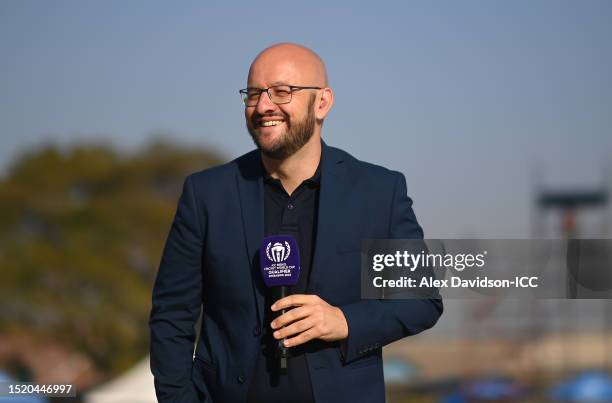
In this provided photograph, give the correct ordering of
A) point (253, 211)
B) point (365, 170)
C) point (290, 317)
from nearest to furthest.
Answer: point (290, 317)
point (253, 211)
point (365, 170)

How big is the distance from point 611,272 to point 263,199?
3.32 metres

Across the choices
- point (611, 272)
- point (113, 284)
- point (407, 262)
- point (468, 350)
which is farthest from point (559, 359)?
point (407, 262)

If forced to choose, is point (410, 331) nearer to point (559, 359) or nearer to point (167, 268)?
point (167, 268)

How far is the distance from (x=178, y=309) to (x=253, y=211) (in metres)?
0.42

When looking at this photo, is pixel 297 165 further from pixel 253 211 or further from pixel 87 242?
pixel 87 242

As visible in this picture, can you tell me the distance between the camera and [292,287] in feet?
11.1

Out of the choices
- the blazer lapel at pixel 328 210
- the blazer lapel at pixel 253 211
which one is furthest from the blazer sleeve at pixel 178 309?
the blazer lapel at pixel 328 210

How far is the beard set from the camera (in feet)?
11.0

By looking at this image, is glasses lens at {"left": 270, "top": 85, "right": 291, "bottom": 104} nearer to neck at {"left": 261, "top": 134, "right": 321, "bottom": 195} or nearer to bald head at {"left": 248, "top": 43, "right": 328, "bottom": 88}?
bald head at {"left": 248, "top": 43, "right": 328, "bottom": 88}

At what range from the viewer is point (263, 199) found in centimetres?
350

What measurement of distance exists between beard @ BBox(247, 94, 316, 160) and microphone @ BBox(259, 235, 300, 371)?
285 mm

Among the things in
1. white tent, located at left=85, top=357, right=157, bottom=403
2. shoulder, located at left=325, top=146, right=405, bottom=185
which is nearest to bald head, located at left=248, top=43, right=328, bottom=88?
shoulder, located at left=325, top=146, right=405, bottom=185

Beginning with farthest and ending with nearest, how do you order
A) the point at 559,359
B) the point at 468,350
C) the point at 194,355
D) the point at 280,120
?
the point at 559,359 < the point at 468,350 < the point at 194,355 < the point at 280,120

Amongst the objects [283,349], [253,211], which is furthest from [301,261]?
[283,349]
